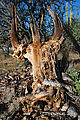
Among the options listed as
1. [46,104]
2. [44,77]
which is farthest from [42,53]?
[46,104]

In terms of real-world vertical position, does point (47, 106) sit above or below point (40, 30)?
below

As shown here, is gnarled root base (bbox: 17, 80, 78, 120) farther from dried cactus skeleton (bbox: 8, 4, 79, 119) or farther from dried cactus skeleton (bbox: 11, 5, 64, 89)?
dried cactus skeleton (bbox: 11, 5, 64, 89)

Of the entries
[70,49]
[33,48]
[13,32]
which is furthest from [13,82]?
[70,49]

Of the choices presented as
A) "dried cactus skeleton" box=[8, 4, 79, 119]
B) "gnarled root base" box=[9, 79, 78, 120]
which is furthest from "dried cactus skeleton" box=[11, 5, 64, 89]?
"gnarled root base" box=[9, 79, 78, 120]

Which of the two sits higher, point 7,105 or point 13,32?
point 13,32

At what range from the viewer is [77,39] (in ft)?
22.4

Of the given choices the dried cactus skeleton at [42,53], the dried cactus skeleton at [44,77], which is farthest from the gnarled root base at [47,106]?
the dried cactus skeleton at [42,53]

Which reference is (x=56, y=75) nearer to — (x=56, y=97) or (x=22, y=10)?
(x=56, y=97)

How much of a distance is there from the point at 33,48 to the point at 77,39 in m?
5.00

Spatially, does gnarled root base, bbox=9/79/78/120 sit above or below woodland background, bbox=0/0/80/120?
below

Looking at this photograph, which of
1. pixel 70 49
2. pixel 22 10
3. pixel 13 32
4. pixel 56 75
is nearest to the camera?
pixel 56 75

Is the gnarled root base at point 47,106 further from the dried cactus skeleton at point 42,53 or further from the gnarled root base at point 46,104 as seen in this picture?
the dried cactus skeleton at point 42,53

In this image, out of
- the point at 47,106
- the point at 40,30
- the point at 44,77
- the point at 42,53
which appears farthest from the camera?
the point at 40,30

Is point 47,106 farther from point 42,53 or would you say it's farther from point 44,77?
point 42,53
